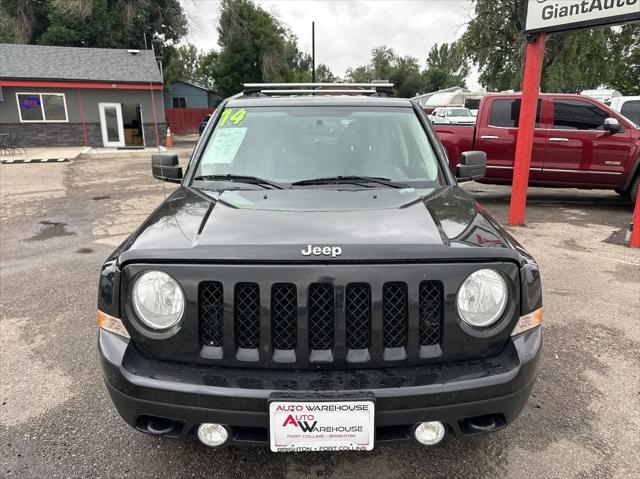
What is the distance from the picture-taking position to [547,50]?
2550 centimetres

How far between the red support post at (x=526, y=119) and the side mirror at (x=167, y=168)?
5610mm

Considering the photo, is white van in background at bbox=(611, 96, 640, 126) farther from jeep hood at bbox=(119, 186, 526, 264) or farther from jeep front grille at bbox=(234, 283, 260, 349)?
jeep front grille at bbox=(234, 283, 260, 349)

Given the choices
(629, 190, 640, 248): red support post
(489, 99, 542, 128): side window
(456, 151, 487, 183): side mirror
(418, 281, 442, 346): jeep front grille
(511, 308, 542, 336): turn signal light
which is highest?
(489, 99, 542, 128): side window

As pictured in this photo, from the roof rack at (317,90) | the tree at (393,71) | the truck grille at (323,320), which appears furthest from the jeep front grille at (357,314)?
the tree at (393,71)

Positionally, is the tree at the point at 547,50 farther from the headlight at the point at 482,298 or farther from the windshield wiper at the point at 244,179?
the headlight at the point at 482,298

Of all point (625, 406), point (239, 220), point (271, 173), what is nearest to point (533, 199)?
point (625, 406)

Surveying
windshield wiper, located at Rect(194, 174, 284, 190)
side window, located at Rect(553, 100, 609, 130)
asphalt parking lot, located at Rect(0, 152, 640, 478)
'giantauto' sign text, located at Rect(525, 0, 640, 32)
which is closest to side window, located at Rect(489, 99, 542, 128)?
side window, located at Rect(553, 100, 609, 130)

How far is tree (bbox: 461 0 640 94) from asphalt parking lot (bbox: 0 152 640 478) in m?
21.7

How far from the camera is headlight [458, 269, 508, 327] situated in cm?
192

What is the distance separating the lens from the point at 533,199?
32.0 feet

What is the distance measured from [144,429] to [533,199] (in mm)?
9470

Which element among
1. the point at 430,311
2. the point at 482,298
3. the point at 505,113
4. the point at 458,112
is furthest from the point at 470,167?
the point at 458,112

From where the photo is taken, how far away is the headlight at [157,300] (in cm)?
191

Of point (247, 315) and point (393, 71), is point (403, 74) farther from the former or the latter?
point (247, 315)
